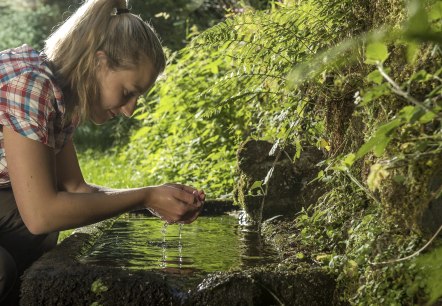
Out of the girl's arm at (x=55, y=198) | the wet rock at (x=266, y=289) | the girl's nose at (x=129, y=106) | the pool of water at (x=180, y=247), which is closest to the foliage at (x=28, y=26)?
the pool of water at (x=180, y=247)

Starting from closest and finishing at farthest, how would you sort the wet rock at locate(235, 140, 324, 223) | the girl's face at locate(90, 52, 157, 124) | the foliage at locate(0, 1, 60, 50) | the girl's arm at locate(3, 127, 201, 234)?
the girl's arm at locate(3, 127, 201, 234), the girl's face at locate(90, 52, 157, 124), the wet rock at locate(235, 140, 324, 223), the foliage at locate(0, 1, 60, 50)

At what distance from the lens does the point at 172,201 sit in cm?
281

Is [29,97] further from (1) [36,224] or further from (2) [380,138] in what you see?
(2) [380,138]

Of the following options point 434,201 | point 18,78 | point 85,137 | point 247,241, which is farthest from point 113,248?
point 85,137

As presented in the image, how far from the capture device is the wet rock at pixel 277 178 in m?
4.11

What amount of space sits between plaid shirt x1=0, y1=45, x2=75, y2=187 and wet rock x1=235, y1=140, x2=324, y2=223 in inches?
55.0

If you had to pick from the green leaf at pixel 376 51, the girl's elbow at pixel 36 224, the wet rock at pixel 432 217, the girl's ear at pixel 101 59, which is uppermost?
the green leaf at pixel 376 51

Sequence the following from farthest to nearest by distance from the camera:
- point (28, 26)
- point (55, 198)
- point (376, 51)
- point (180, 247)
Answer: point (28, 26) < point (180, 247) < point (55, 198) < point (376, 51)

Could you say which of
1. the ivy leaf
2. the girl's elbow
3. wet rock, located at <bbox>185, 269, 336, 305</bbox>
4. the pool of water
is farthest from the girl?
the ivy leaf

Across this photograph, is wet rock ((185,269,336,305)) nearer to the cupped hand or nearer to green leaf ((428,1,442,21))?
the cupped hand

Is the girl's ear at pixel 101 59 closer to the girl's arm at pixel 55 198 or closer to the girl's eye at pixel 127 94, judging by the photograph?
the girl's eye at pixel 127 94

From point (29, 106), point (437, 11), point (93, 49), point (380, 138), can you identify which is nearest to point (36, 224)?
point (29, 106)

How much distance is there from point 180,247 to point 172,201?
73 centimetres

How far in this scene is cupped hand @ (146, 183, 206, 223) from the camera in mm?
2801
